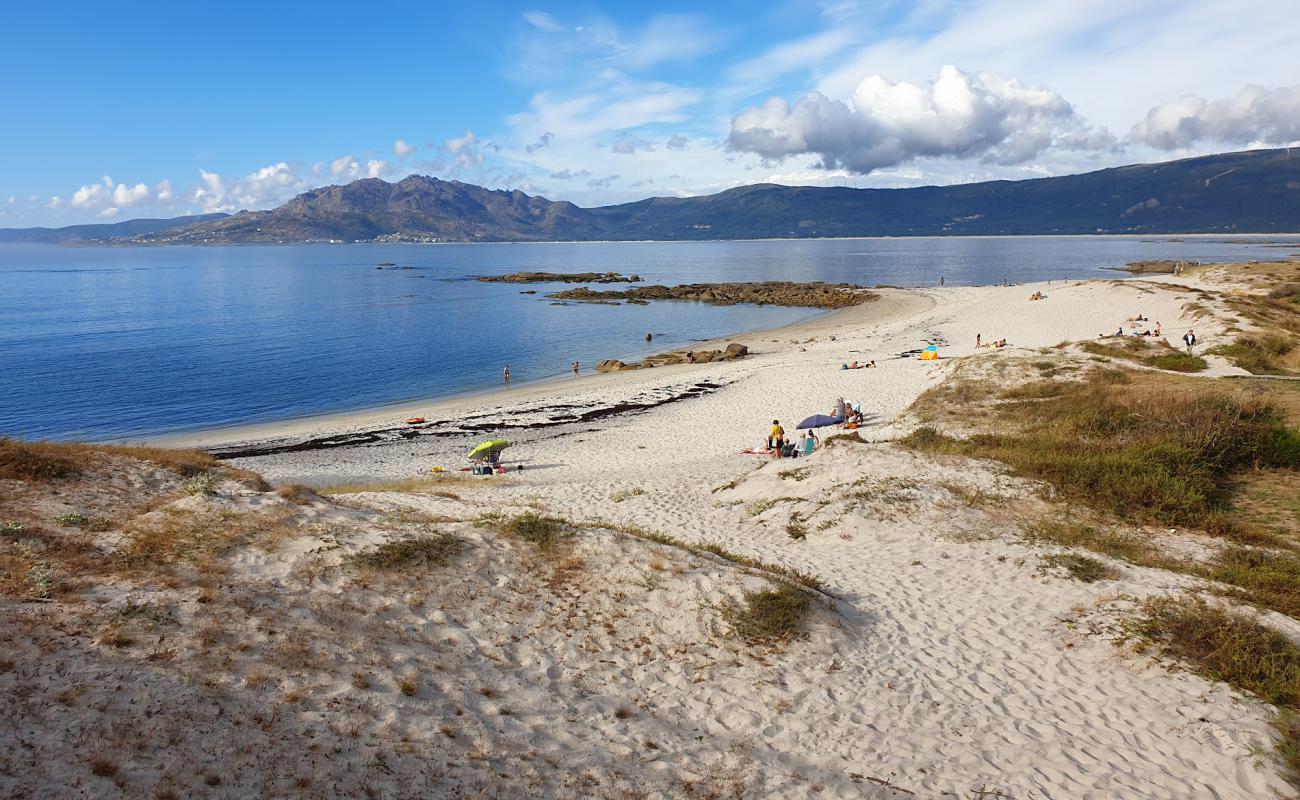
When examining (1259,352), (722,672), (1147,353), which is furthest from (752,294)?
(722,672)

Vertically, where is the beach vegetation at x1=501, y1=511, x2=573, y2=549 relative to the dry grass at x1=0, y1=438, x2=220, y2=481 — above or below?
below

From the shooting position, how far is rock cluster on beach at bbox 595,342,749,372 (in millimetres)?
47062

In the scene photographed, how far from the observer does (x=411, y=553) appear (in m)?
9.84

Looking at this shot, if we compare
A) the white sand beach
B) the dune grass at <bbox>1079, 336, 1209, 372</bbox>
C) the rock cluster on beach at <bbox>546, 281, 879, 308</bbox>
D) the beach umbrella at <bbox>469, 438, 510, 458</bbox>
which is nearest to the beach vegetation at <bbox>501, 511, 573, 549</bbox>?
the white sand beach

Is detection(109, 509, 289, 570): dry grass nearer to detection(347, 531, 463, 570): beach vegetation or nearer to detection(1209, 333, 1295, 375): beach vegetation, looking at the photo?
detection(347, 531, 463, 570): beach vegetation

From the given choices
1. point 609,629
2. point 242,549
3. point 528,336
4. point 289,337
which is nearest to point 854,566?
point 609,629

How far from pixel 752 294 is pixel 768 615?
277 feet

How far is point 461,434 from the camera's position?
99.9 feet

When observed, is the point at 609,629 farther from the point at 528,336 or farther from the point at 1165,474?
the point at 528,336

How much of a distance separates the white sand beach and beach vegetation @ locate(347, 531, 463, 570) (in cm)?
29

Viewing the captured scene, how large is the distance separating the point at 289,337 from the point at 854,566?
6148 centimetres

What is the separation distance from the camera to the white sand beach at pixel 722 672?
6480 mm

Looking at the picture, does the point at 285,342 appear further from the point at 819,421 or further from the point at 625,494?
the point at 625,494

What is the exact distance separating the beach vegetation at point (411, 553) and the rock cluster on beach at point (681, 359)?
3615 centimetres
